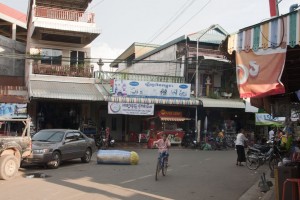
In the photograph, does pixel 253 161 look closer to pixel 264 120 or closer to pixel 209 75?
pixel 264 120

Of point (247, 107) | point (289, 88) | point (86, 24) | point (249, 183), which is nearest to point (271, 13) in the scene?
point (289, 88)

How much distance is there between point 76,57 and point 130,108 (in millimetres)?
5732

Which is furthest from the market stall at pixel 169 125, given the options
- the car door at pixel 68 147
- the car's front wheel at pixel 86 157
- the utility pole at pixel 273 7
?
the utility pole at pixel 273 7

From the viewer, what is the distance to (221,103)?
105 feet

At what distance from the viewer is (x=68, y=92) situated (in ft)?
88.0

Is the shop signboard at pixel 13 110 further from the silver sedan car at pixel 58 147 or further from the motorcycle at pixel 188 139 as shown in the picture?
the motorcycle at pixel 188 139

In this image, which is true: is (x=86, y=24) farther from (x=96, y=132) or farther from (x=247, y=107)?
(x=247, y=107)

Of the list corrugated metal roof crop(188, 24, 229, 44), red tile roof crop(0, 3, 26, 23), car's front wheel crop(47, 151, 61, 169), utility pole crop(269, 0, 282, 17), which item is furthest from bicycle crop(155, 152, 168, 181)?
red tile roof crop(0, 3, 26, 23)

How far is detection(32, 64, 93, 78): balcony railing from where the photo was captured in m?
28.2

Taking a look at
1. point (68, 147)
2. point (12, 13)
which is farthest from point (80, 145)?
point (12, 13)

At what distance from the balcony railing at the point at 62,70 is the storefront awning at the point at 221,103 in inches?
352

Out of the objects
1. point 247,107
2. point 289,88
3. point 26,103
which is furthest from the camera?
point 247,107

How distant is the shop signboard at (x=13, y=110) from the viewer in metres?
24.8

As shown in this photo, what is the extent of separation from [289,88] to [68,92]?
17.5 m
